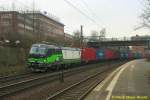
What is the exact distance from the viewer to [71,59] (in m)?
42.9

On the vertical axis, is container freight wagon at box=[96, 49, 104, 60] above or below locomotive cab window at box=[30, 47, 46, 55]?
below

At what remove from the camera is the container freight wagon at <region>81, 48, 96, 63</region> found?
174ft

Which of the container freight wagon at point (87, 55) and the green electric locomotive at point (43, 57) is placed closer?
the green electric locomotive at point (43, 57)

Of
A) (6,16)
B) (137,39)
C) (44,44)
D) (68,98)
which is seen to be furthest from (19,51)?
(137,39)

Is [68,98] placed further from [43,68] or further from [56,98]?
[43,68]

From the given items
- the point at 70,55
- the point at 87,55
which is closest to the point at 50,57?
the point at 70,55

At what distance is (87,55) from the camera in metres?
56.5

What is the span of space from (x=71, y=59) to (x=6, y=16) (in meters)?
49.6

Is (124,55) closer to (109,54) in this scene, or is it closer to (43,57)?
(109,54)

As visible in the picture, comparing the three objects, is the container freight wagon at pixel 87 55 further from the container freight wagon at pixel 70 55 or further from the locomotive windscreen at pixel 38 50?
the locomotive windscreen at pixel 38 50

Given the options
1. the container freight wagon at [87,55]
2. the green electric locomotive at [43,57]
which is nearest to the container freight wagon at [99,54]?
the container freight wagon at [87,55]

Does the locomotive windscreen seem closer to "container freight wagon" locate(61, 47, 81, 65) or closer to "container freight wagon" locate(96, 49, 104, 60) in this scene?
"container freight wagon" locate(61, 47, 81, 65)

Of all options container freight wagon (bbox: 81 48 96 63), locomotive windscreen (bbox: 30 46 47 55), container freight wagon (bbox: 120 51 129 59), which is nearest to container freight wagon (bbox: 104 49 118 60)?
container freight wagon (bbox: 120 51 129 59)

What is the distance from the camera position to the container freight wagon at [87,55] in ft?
174
